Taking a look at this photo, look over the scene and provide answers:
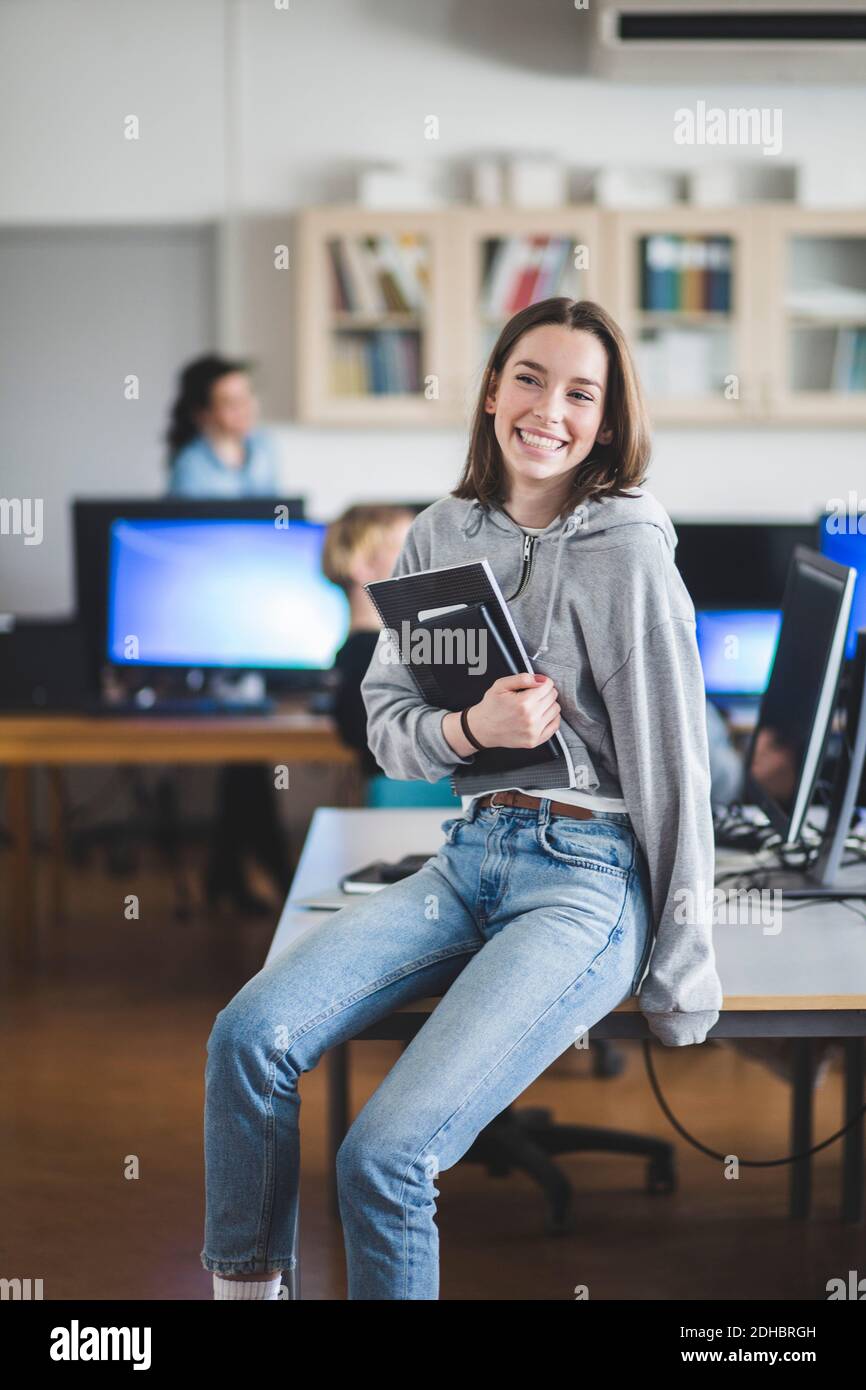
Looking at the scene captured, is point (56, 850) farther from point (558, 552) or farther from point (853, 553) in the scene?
point (558, 552)

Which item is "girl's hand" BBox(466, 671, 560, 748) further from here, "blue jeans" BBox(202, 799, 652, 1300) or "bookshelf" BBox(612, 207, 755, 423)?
"bookshelf" BBox(612, 207, 755, 423)

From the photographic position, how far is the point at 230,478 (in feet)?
14.2

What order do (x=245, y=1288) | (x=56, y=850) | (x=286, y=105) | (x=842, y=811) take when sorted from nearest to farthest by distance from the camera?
1. (x=245, y=1288)
2. (x=842, y=811)
3. (x=56, y=850)
4. (x=286, y=105)

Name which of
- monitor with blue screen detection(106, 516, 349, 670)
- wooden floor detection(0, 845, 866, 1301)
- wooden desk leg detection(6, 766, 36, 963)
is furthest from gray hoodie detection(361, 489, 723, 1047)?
wooden desk leg detection(6, 766, 36, 963)

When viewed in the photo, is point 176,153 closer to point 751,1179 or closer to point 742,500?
point 742,500

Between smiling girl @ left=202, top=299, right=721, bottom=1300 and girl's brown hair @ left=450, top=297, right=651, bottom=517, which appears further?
girl's brown hair @ left=450, top=297, right=651, bottom=517

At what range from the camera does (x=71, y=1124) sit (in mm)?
2568

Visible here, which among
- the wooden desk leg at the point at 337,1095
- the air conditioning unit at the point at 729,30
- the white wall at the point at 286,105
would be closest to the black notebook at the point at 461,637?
the wooden desk leg at the point at 337,1095

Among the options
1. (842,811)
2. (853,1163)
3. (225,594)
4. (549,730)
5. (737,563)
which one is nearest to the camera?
(549,730)

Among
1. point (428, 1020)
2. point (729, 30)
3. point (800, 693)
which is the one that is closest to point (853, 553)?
point (800, 693)

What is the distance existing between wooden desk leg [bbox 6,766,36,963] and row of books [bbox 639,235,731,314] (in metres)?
2.69

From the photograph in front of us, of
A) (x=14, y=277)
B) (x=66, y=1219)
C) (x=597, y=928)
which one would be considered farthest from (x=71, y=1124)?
(x=14, y=277)

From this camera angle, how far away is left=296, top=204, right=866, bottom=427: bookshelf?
4.78 m

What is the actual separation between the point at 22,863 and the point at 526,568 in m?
2.36
